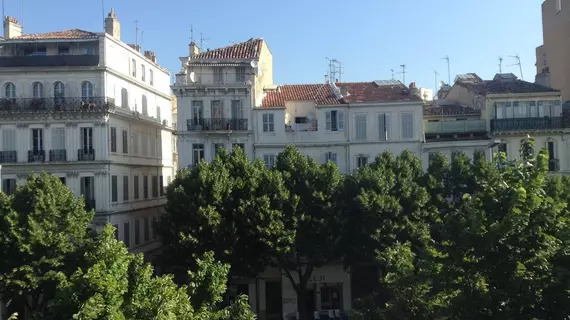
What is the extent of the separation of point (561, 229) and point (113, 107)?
33760mm

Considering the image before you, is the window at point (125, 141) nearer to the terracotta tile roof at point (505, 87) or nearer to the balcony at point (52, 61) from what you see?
the balcony at point (52, 61)

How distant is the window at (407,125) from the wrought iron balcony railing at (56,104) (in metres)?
20.9

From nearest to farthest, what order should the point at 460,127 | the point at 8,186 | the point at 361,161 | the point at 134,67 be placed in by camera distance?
1. the point at 8,186
2. the point at 361,161
3. the point at 460,127
4. the point at 134,67

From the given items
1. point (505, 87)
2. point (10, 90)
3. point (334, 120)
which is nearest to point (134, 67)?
point (10, 90)

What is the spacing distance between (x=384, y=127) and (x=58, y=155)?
23.0 metres

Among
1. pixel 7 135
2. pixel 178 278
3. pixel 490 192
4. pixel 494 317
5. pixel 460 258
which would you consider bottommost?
pixel 178 278

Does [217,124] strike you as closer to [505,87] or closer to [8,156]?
[8,156]

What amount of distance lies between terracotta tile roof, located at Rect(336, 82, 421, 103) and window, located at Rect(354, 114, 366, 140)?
1.20m

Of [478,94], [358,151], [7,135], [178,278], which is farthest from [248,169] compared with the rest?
[478,94]

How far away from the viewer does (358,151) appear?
4572cm

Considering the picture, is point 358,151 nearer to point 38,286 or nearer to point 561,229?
point 38,286

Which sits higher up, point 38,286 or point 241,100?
point 241,100

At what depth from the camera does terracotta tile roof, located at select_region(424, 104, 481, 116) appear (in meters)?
49.0

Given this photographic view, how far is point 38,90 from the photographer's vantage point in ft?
141
